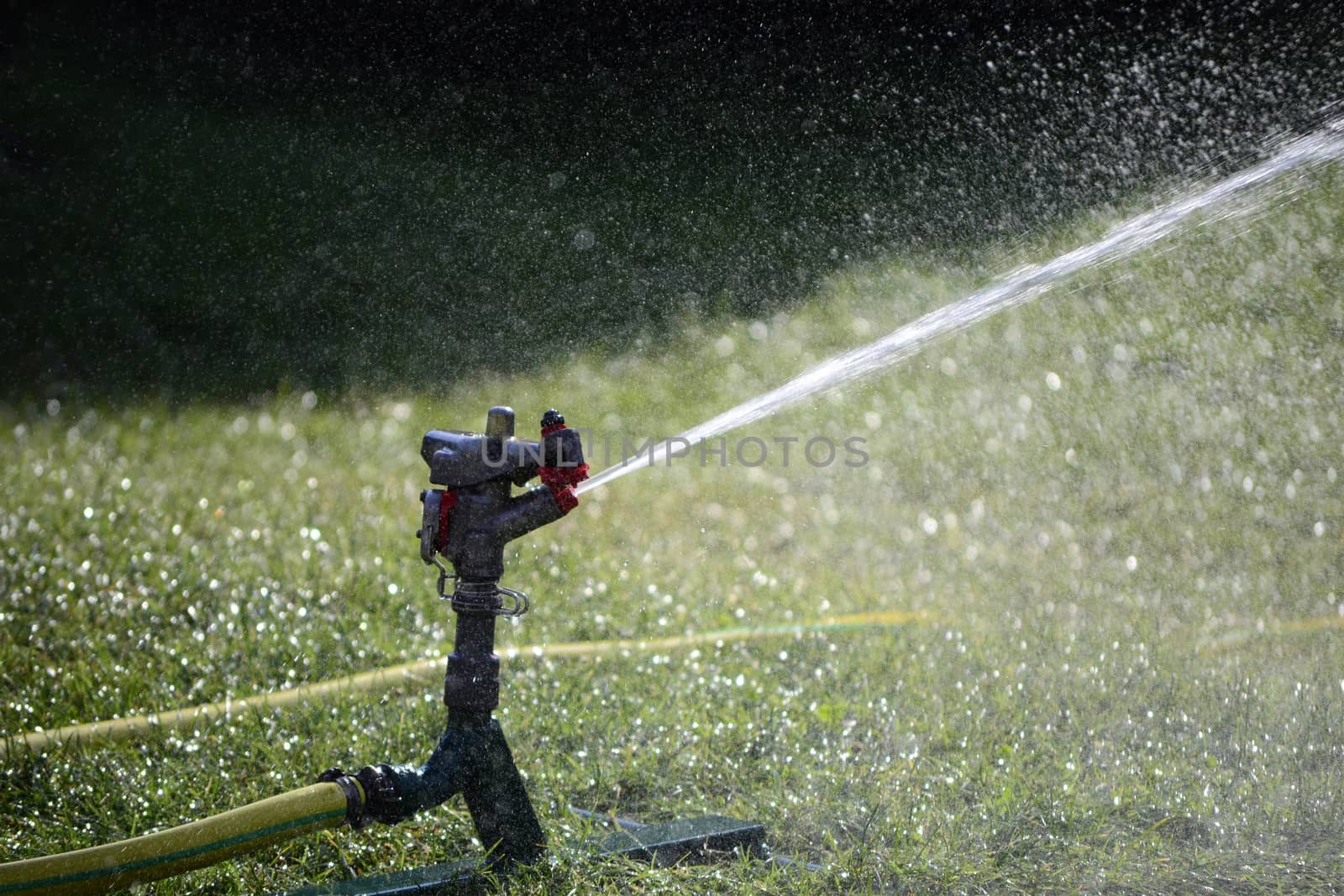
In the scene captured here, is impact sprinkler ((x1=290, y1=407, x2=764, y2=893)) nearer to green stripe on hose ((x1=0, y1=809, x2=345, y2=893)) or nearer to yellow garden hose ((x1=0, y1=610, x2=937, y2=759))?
green stripe on hose ((x1=0, y1=809, x2=345, y2=893))

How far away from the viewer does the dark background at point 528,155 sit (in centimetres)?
430

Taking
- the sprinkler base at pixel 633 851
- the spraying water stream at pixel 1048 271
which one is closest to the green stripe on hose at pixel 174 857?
the sprinkler base at pixel 633 851

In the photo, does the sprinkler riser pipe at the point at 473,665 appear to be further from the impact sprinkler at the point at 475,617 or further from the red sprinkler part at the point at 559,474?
the red sprinkler part at the point at 559,474

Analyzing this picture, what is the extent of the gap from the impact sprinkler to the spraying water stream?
1.81 m

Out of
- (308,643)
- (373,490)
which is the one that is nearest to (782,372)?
(373,490)

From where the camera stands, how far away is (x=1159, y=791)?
1641mm

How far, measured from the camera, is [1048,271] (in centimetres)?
371

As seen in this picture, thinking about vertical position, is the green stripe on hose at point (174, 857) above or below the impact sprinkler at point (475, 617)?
below

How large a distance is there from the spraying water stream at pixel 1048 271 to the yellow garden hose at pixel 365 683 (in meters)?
0.86

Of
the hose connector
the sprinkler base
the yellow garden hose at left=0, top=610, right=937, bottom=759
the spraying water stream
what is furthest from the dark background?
the hose connector

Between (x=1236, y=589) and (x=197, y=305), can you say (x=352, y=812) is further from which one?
(x=197, y=305)

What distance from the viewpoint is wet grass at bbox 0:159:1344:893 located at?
1571 mm

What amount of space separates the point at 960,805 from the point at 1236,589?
1.28 metres

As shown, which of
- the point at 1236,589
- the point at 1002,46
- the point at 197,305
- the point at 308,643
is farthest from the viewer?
the point at 1002,46
